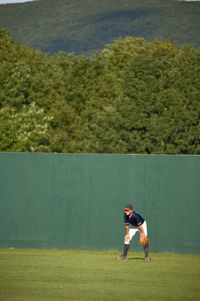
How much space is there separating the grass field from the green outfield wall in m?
0.71

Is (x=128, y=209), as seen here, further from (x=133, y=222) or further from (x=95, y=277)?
(x=95, y=277)

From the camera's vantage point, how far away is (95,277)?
10.6m

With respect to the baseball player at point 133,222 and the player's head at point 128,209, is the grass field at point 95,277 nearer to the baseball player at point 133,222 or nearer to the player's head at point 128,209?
the baseball player at point 133,222

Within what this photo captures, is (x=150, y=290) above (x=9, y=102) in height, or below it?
above

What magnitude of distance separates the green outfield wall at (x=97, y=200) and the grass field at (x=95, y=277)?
0.71 m

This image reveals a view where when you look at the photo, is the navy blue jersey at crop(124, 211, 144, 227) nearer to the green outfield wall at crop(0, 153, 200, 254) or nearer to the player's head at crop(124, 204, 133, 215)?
the player's head at crop(124, 204, 133, 215)

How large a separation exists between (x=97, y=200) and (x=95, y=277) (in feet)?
15.6

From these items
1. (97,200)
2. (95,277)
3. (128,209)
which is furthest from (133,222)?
(95,277)

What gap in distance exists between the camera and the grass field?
29.4 ft

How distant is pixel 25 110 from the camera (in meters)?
40.8

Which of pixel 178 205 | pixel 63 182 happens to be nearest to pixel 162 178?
pixel 178 205

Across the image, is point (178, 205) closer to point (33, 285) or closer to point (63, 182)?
point (63, 182)

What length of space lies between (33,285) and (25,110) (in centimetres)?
3174

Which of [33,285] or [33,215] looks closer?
[33,285]
